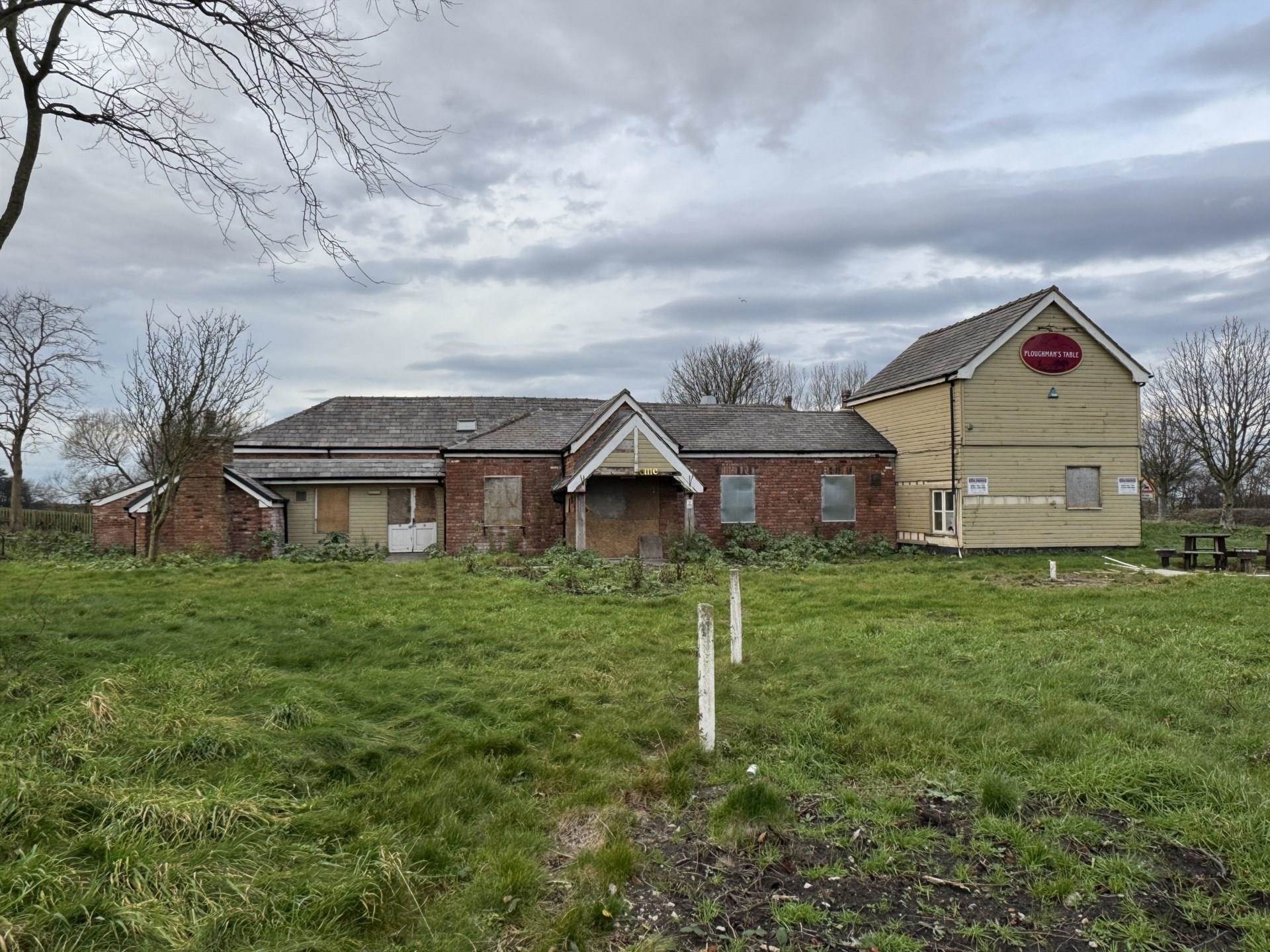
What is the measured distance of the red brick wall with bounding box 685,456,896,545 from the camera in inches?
871

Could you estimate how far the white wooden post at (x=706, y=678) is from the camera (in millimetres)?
5578

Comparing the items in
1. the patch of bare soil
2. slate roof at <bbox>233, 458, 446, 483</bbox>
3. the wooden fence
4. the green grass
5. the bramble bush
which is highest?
slate roof at <bbox>233, 458, 446, 483</bbox>

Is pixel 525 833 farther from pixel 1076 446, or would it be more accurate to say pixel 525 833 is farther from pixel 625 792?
pixel 1076 446

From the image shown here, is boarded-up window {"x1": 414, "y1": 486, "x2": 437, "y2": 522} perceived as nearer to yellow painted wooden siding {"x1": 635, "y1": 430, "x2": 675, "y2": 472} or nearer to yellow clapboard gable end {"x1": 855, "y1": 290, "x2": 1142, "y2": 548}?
yellow painted wooden siding {"x1": 635, "y1": 430, "x2": 675, "y2": 472}

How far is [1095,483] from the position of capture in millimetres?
21016

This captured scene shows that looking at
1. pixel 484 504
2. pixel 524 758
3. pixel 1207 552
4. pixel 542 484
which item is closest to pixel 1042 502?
pixel 1207 552

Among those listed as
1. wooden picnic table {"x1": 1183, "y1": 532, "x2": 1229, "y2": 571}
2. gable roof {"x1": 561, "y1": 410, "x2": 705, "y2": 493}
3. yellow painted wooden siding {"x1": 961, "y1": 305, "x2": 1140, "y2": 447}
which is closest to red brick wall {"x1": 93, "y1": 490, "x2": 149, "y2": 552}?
gable roof {"x1": 561, "y1": 410, "x2": 705, "y2": 493}

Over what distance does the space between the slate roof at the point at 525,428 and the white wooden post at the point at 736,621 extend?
13.9 meters

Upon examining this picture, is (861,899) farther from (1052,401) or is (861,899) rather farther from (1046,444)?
(1052,401)

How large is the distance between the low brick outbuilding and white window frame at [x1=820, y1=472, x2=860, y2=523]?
5cm

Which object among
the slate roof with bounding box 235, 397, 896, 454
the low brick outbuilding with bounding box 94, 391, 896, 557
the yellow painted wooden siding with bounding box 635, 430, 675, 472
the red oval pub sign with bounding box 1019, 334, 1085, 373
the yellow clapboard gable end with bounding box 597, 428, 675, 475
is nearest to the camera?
the yellow clapboard gable end with bounding box 597, 428, 675, 475

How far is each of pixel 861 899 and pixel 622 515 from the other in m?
17.6

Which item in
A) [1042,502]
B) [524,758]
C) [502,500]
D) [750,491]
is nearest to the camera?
[524,758]

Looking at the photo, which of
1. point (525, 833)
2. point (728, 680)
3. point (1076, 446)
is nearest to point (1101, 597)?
point (728, 680)
